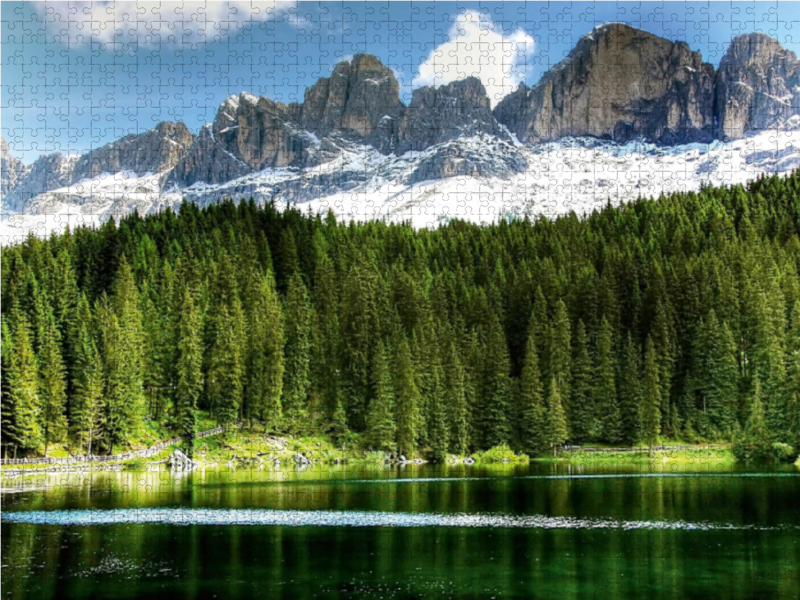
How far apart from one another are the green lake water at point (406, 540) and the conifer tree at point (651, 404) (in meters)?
34.6

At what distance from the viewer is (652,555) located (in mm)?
37344

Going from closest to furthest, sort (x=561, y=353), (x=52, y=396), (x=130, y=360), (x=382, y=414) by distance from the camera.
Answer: (x=52, y=396) < (x=130, y=360) < (x=382, y=414) < (x=561, y=353)

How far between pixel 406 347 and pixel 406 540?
64.1m

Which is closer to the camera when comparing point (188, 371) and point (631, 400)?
point (188, 371)

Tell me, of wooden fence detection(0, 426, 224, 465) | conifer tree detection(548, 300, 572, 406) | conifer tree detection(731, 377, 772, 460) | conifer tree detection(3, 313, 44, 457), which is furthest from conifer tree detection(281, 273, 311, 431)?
conifer tree detection(731, 377, 772, 460)

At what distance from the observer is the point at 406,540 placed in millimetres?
41750

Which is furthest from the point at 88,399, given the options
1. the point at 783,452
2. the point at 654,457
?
the point at 783,452

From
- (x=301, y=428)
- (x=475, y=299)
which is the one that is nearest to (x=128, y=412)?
(x=301, y=428)

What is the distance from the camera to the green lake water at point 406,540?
1283 inches

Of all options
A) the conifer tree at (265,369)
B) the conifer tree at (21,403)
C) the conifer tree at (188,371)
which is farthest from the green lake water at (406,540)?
the conifer tree at (265,369)

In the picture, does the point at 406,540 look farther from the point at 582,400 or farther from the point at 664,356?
the point at 664,356

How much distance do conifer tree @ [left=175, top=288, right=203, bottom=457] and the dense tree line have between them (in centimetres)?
25

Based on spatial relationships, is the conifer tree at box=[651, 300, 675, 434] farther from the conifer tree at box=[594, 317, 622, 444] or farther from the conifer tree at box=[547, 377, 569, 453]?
the conifer tree at box=[547, 377, 569, 453]

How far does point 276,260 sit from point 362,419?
5394 cm
